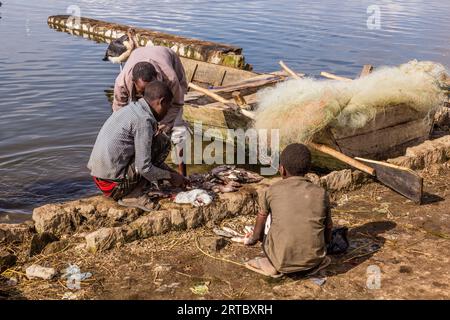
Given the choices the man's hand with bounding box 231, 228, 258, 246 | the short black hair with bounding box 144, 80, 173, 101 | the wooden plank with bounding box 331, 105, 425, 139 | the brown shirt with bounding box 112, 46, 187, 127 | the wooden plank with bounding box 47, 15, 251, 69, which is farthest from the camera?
the wooden plank with bounding box 47, 15, 251, 69

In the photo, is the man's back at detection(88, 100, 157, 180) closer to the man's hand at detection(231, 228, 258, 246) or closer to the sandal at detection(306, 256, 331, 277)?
the man's hand at detection(231, 228, 258, 246)

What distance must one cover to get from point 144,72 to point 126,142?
2.80ft

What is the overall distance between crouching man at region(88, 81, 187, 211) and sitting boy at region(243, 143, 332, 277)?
138 cm

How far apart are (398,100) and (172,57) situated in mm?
3257

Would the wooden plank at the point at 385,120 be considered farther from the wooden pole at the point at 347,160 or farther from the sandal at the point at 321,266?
the sandal at the point at 321,266

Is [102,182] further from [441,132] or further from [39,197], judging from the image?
[441,132]

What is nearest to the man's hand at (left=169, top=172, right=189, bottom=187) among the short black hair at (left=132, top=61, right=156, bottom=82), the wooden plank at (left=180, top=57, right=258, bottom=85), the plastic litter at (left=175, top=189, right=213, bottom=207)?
the plastic litter at (left=175, top=189, right=213, bottom=207)

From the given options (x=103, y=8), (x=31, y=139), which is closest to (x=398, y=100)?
(x=31, y=139)

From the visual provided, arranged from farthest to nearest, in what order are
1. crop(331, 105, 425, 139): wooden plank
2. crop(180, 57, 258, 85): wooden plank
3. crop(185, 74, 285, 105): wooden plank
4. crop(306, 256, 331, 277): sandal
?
crop(180, 57, 258, 85): wooden plank, crop(185, 74, 285, 105): wooden plank, crop(331, 105, 425, 139): wooden plank, crop(306, 256, 331, 277): sandal

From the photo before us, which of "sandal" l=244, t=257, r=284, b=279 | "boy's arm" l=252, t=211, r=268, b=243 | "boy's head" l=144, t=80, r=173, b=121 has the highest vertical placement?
"boy's head" l=144, t=80, r=173, b=121

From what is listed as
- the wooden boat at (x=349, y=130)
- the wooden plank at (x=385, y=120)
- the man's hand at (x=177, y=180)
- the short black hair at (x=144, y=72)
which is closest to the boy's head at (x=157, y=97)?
the short black hair at (x=144, y=72)

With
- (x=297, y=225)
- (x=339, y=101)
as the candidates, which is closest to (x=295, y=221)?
(x=297, y=225)

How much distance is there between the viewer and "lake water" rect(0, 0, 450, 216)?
8.61 meters

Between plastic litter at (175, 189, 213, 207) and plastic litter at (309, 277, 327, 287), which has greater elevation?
plastic litter at (175, 189, 213, 207)
